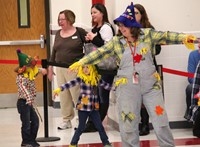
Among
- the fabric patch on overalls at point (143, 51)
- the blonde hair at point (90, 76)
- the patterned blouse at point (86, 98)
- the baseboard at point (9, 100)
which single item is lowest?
the baseboard at point (9, 100)

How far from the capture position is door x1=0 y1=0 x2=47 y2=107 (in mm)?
11914

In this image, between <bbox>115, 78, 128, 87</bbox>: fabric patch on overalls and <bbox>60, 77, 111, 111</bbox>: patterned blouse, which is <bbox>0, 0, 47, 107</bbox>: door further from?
<bbox>115, 78, 128, 87</bbox>: fabric patch on overalls

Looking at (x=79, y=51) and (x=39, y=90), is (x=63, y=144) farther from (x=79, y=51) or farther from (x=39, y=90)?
(x=39, y=90)

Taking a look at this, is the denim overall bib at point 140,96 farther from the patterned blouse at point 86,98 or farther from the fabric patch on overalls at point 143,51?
the patterned blouse at point 86,98

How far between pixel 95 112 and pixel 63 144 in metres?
0.84

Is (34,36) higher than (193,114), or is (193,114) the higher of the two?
(34,36)

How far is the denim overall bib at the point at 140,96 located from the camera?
6.70 meters

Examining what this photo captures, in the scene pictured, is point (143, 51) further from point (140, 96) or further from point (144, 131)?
point (144, 131)

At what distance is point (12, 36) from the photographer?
1194cm

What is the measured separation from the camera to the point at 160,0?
360 inches

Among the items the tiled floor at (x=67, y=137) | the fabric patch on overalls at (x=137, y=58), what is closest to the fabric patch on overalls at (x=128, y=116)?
the fabric patch on overalls at (x=137, y=58)

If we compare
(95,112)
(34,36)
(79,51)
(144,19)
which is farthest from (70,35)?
(34,36)

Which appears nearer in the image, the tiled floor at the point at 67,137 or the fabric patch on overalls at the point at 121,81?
the fabric patch on overalls at the point at 121,81

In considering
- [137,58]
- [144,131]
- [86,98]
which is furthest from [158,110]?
[144,131]
